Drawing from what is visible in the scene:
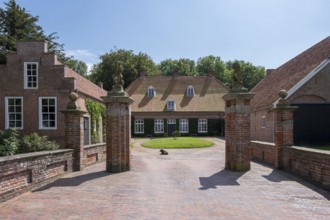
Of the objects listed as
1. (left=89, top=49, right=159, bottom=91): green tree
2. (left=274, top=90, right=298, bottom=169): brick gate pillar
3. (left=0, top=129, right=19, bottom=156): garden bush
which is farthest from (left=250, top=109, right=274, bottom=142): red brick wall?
(left=89, top=49, right=159, bottom=91): green tree

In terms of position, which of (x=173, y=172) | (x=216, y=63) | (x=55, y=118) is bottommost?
(x=173, y=172)

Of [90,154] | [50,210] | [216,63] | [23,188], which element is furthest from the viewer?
[216,63]

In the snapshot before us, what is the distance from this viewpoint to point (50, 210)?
7.25 m

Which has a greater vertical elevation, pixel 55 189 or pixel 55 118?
pixel 55 118

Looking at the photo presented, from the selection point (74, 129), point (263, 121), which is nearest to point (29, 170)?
point (74, 129)

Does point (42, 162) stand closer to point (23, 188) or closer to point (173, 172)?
point (23, 188)

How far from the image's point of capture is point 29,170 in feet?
31.2

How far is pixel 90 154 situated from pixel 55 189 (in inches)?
227

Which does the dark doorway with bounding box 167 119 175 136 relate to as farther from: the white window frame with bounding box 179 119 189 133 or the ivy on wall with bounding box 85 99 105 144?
the ivy on wall with bounding box 85 99 105 144

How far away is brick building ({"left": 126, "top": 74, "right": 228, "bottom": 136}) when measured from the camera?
152 ft

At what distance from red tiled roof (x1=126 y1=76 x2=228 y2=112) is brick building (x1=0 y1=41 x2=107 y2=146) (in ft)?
72.9

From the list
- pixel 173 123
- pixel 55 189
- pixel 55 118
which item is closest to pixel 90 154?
pixel 55 189

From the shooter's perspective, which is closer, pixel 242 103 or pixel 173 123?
pixel 242 103

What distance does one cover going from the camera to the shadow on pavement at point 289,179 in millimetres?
9031
